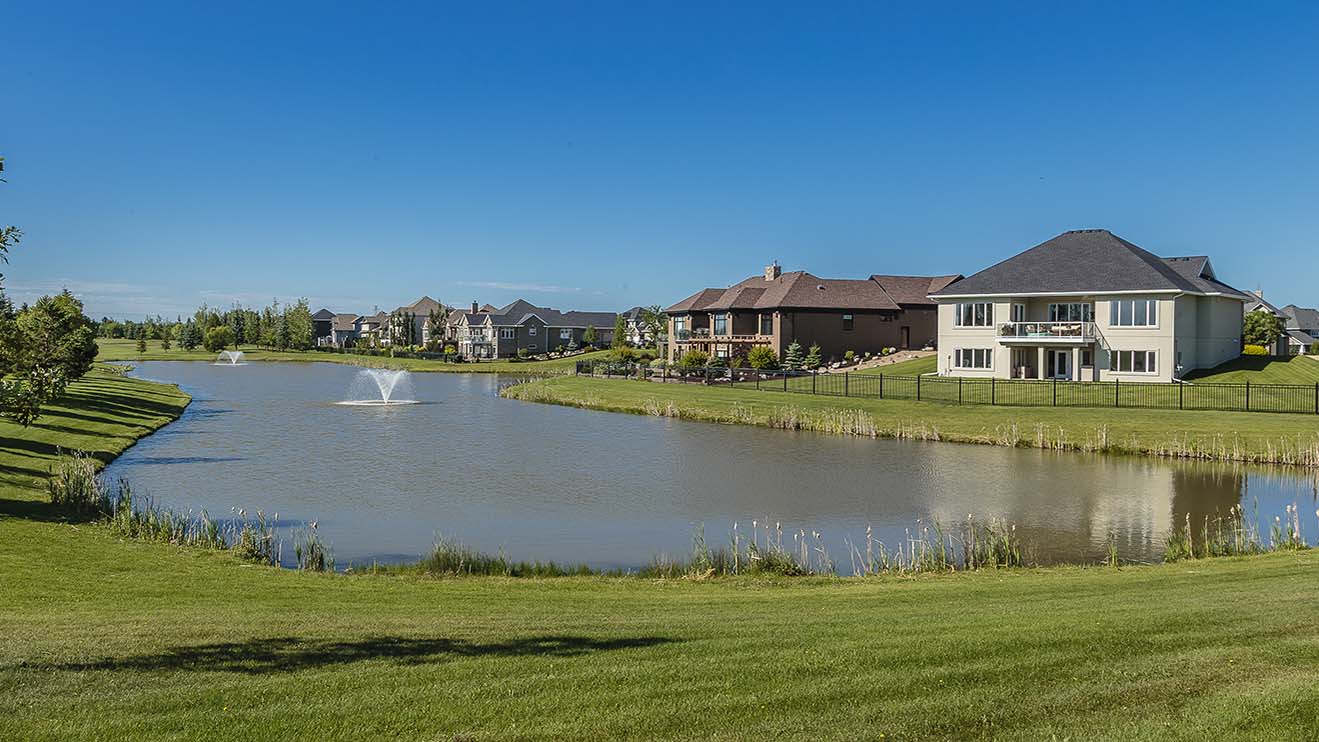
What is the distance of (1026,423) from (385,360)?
284 ft

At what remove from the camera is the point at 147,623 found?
964 centimetres

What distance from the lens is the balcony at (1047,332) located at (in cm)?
5003

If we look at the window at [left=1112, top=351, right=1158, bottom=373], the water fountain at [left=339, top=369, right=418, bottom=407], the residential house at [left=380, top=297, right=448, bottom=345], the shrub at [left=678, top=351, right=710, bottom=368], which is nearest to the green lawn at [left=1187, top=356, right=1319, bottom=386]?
the window at [left=1112, top=351, right=1158, bottom=373]

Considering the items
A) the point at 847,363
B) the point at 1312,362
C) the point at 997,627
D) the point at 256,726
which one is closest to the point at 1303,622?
the point at 997,627

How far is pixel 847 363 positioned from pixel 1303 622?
192ft

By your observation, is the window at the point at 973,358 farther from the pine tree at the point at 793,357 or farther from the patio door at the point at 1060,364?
the pine tree at the point at 793,357

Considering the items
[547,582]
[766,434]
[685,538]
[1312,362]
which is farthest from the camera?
[1312,362]

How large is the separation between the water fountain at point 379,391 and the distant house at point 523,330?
32145 millimetres

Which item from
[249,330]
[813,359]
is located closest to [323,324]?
[249,330]

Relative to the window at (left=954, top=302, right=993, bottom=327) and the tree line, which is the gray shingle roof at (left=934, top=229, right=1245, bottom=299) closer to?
the window at (left=954, top=302, right=993, bottom=327)

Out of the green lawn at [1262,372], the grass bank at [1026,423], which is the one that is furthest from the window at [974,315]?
the grass bank at [1026,423]

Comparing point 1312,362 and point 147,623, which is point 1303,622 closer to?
point 147,623

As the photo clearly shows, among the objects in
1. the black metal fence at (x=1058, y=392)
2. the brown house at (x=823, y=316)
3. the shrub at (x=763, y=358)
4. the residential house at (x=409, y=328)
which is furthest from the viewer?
the residential house at (x=409, y=328)

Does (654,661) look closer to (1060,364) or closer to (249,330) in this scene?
(1060,364)
